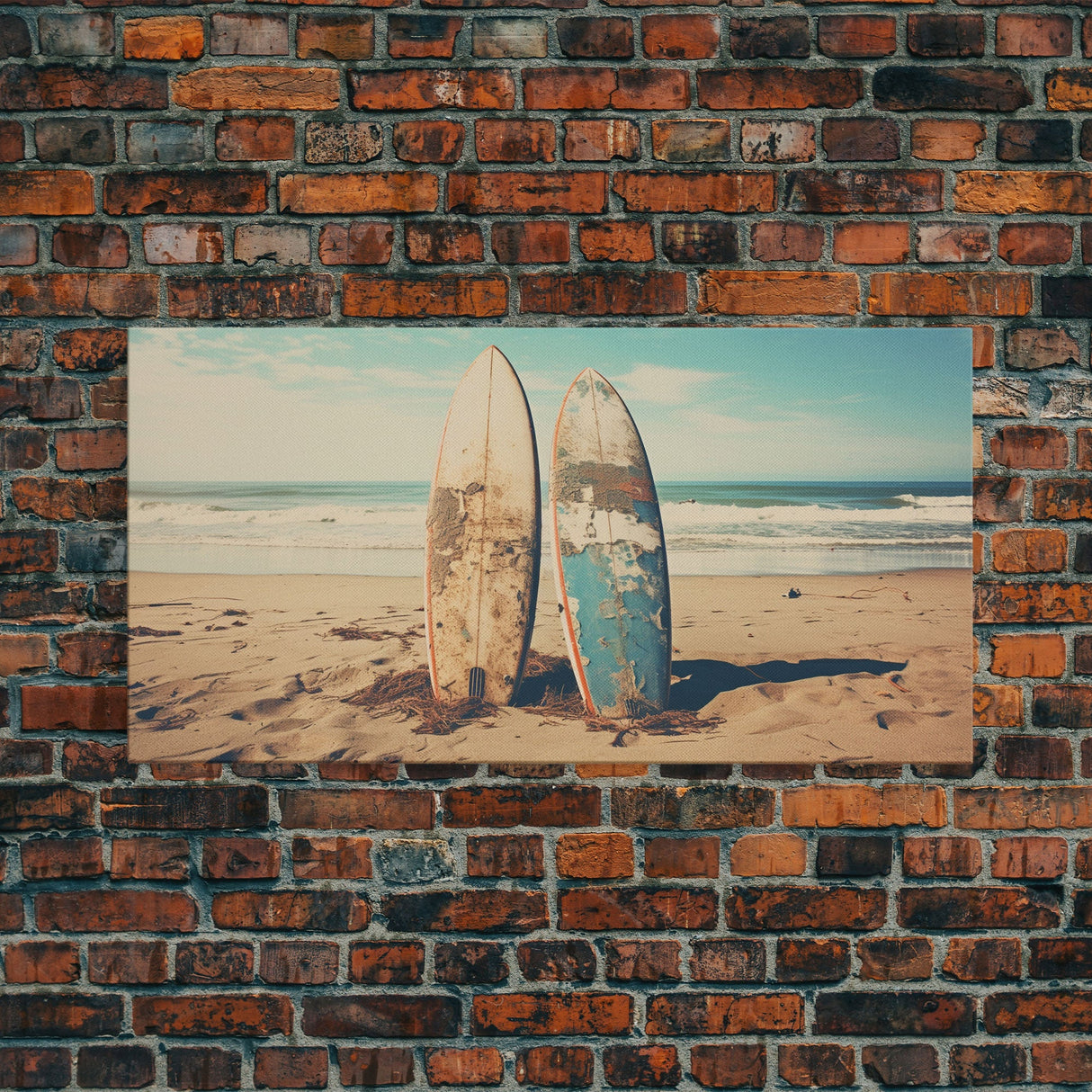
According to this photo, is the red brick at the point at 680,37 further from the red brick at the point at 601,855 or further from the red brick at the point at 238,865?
the red brick at the point at 238,865

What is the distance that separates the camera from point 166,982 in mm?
2133

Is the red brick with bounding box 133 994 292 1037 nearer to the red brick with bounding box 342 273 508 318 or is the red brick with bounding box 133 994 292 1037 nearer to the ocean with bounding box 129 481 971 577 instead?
the ocean with bounding box 129 481 971 577

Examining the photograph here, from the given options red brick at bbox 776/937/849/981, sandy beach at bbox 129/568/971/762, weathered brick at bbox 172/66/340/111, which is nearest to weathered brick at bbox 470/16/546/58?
weathered brick at bbox 172/66/340/111

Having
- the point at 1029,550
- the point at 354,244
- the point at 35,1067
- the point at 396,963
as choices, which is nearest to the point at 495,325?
the point at 354,244

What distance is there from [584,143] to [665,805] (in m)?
1.19

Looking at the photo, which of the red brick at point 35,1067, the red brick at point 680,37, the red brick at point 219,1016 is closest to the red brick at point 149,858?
the red brick at point 219,1016

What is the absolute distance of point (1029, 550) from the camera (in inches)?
84.4

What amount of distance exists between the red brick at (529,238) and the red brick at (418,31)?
334 mm

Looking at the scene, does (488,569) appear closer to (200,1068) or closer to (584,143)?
(584,143)

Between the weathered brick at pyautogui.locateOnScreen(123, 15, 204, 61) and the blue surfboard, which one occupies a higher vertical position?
the weathered brick at pyautogui.locateOnScreen(123, 15, 204, 61)

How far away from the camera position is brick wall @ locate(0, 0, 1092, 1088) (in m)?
2.13

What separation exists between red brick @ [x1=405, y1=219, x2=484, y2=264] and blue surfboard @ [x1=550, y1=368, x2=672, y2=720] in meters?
0.30

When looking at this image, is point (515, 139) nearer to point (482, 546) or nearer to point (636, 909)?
point (482, 546)

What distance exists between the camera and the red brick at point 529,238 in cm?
213
